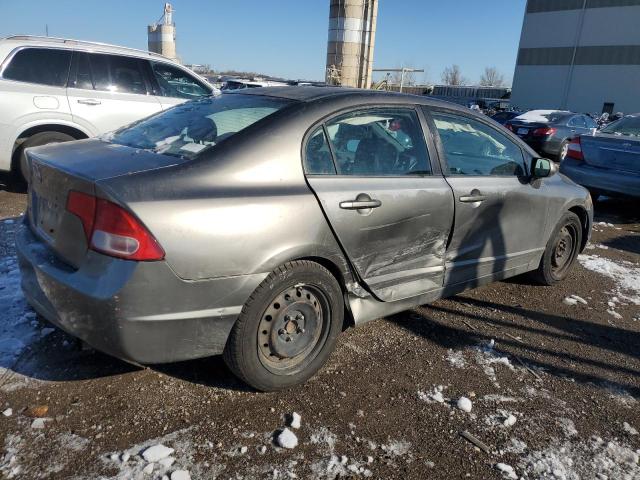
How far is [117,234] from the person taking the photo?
2.12 meters

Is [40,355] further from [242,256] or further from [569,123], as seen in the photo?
[569,123]

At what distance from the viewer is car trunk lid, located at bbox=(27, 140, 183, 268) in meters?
2.27

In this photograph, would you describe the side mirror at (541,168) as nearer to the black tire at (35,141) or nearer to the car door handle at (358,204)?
the car door handle at (358,204)

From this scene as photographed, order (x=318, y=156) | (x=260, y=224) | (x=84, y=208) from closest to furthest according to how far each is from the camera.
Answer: (x=84, y=208) → (x=260, y=224) → (x=318, y=156)

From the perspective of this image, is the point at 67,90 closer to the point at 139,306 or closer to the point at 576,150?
the point at 139,306

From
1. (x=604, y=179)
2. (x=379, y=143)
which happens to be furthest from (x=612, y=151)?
(x=379, y=143)

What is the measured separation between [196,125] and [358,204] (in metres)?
1.06

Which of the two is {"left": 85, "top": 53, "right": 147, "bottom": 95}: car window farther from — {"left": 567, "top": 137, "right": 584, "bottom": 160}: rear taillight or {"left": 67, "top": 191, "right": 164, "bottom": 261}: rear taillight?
{"left": 567, "top": 137, "right": 584, "bottom": 160}: rear taillight

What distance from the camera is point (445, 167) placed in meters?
3.30

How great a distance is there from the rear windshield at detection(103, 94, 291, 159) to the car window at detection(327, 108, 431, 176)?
1.23ft

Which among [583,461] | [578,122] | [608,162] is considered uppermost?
[578,122]

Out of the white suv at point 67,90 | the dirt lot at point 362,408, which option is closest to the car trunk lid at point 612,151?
the dirt lot at point 362,408

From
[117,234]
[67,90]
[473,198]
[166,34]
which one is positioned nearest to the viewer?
[117,234]

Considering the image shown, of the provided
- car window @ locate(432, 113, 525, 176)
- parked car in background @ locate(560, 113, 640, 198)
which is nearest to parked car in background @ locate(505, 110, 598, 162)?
parked car in background @ locate(560, 113, 640, 198)
